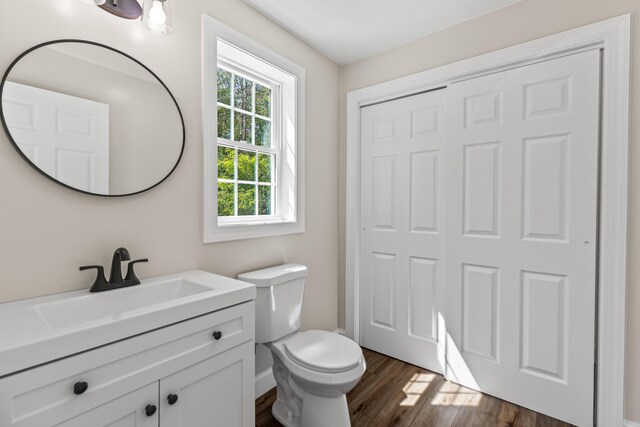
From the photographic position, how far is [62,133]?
1.18 m

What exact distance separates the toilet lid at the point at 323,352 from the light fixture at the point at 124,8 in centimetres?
170

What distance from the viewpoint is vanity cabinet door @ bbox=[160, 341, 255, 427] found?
41.4 inches

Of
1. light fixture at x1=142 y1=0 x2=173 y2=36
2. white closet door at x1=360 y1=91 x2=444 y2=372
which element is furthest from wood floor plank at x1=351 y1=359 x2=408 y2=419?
light fixture at x1=142 y1=0 x2=173 y2=36

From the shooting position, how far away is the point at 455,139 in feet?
6.68

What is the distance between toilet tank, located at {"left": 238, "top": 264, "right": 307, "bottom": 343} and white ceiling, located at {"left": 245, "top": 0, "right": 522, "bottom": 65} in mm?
1586

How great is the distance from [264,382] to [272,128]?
169cm

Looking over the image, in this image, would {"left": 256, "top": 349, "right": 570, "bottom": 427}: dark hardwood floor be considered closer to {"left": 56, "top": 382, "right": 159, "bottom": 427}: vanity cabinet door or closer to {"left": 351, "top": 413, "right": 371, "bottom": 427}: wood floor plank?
{"left": 351, "top": 413, "right": 371, "bottom": 427}: wood floor plank

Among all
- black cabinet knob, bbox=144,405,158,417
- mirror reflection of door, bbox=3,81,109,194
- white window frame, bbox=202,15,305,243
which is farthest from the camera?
white window frame, bbox=202,15,305,243

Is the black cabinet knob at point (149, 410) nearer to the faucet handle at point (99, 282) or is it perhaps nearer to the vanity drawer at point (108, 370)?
the vanity drawer at point (108, 370)

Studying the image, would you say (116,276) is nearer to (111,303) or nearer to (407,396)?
(111,303)

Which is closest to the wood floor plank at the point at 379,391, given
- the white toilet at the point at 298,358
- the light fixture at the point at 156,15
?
the white toilet at the point at 298,358

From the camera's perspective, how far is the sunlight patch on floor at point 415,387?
189 cm

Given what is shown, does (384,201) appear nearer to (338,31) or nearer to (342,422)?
(338,31)

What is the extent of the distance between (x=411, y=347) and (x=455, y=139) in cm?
153
